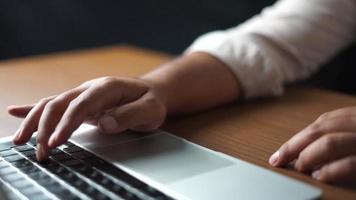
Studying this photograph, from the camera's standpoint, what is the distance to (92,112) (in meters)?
0.61

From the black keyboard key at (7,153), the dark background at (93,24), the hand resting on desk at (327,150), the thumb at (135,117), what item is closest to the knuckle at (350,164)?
the hand resting on desk at (327,150)

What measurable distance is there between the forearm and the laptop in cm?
13

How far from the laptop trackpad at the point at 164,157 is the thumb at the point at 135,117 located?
2 centimetres

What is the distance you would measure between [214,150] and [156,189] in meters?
0.15

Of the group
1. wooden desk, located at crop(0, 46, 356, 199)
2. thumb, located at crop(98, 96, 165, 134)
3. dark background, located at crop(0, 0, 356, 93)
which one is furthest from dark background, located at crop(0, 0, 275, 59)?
thumb, located at crop(98, 96, 165, 134)

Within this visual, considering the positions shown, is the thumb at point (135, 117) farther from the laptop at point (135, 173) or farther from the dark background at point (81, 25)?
the dark background at point (81, 25)

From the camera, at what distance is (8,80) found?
97 cm

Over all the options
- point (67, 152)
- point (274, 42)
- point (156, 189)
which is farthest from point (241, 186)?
point (274, 42)

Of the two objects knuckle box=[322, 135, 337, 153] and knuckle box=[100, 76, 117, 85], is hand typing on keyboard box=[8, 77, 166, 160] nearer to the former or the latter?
knuckle box=[100, 76, 117, 85]

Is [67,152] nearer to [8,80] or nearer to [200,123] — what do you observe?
[200,123]

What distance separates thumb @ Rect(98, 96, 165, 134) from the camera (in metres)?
0.61

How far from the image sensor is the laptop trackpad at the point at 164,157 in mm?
526

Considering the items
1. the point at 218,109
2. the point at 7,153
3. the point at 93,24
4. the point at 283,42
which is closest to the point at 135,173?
the point at 7,153

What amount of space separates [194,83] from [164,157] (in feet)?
0.80
